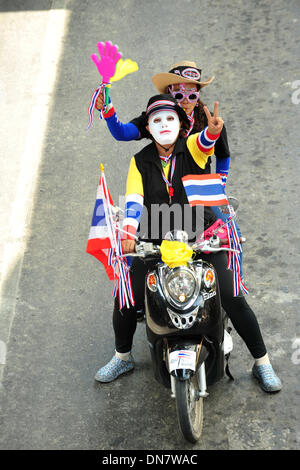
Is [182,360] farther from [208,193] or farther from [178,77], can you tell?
[178,77]

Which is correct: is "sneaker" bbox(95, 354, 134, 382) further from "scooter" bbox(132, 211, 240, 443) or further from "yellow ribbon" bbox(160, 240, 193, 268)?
"yellow ribbon" bbox(160, 240, 193, 268)

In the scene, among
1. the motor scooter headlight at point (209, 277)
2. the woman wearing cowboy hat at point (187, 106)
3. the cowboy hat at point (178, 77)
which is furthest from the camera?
the cowboy hat at point (178, 77)

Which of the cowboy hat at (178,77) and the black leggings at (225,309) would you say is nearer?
the black leggings at (225,309)

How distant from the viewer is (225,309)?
392cm

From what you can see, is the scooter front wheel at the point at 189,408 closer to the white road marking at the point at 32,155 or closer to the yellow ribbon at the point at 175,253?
the yellow ribbon at the point at 175,253

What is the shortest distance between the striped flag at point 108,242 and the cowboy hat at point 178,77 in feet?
4.03

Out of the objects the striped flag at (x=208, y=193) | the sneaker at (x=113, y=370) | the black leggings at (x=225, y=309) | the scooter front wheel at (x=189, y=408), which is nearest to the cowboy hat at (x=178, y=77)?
the striped flag at (x=208, y=193)

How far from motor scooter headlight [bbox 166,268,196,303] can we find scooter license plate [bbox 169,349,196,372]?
29cm

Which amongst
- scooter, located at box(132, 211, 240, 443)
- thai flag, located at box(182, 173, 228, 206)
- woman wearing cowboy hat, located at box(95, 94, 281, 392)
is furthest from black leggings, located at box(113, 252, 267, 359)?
thai flag, located at box(182, 173, 228, 206)

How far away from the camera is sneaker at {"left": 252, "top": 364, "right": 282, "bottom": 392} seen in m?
3.99

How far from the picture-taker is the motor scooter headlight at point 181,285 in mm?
3365

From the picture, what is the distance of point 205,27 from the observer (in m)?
7.88

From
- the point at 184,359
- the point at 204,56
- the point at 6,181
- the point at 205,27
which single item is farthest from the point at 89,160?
the point at 184,359

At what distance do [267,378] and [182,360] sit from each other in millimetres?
834
